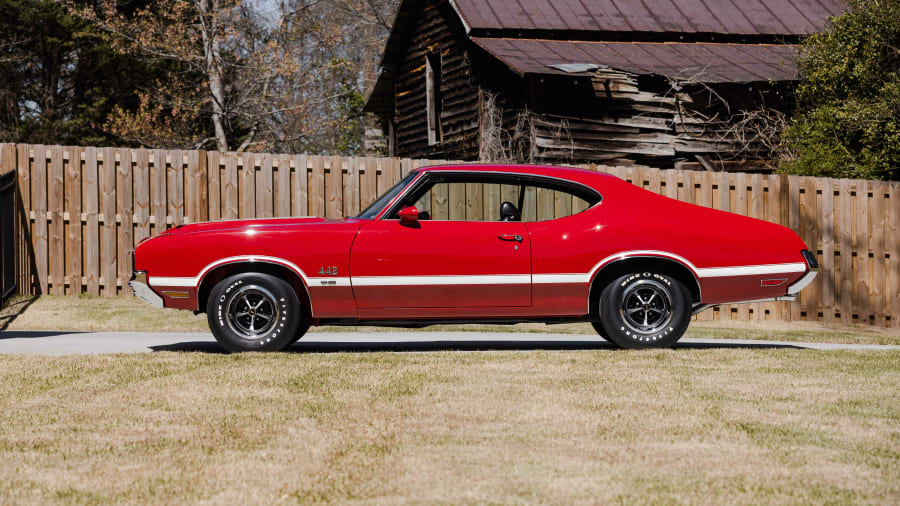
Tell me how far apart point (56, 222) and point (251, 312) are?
642cm

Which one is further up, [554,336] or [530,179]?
[530,179]

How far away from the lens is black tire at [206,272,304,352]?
8414 mm

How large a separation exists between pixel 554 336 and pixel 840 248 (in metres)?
5.90

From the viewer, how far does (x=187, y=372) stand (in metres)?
7.39

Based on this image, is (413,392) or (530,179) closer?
(413,392)

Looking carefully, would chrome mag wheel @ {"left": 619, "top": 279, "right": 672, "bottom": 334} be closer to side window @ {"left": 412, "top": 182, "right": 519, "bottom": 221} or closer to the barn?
side window @ {"left": 412, "top": 182, "right": 519, "bottom": 221}

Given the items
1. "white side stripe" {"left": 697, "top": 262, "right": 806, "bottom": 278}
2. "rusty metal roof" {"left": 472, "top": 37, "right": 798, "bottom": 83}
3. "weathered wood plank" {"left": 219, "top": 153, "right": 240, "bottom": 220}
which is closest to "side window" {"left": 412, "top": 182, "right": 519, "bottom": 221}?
"white side stripe" {"left": 697, "top": 262, "right": 806, "bottom": 278}

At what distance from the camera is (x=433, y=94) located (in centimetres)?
2647

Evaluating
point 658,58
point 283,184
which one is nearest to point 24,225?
point 283,184

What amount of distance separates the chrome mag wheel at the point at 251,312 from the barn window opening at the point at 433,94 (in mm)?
17930

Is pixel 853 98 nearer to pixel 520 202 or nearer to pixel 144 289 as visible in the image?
pixel 520 202

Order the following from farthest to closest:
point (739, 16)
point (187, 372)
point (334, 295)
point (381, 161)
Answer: point (739, 16) → point (381, 161) → point (334, 295) → point (187, 372)

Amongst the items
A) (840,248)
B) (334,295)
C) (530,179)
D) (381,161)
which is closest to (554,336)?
(530,179)

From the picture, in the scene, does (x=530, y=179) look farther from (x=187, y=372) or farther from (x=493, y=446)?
(x=493, y=446)
